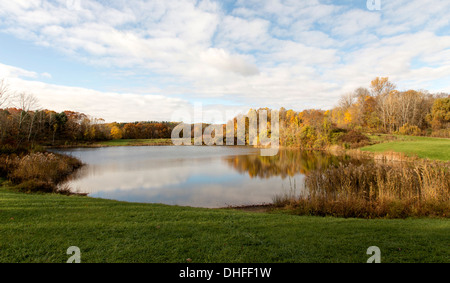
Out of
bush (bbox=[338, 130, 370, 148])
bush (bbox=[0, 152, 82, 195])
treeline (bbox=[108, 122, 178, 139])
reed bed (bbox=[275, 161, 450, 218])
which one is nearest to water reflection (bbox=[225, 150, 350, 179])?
reed bed (bbox=[275, 161, 450, 218])

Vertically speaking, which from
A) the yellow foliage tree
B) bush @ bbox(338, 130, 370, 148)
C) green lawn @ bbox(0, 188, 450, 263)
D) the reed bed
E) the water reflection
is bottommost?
the water reflection

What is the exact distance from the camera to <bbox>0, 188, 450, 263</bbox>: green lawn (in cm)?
326

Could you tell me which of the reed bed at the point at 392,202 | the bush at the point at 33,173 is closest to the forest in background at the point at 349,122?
the bush at the point at 33,173

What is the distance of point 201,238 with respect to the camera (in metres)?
3.93

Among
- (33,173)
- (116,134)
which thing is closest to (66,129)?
(116,134)

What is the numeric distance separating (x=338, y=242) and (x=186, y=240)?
2620 mm

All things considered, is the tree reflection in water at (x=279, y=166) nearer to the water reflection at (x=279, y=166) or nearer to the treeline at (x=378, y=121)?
the water reflection at (x=279, y=166)

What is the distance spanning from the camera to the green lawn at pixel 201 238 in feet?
10.7

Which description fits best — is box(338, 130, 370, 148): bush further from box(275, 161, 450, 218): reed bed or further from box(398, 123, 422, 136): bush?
box(275, 161, 450, 218): reed bed

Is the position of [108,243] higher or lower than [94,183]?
higher

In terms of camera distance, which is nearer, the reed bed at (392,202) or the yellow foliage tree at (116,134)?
the reed bed at (392,202)

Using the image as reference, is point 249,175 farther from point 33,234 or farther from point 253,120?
point 253,120
